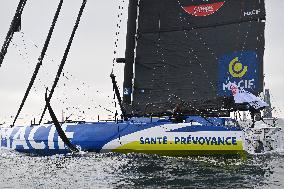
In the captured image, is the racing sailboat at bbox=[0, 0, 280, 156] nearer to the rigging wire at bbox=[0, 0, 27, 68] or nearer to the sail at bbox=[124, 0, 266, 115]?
the sail at bbox=[124, 0, 266, 115]

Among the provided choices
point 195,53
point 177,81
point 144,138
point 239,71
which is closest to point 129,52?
point 177,81

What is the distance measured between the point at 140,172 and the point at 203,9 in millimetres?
9688

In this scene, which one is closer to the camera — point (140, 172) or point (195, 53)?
point (140, 172)

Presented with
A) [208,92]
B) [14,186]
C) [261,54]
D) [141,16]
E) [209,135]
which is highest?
[141,16]

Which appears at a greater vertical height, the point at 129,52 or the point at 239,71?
the point at 129,52

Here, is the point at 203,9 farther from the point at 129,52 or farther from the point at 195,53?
the point at 129,52

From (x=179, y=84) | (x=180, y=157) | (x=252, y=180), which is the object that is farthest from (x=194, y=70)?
(x=252, y=180)

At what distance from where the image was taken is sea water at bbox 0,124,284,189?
10859 millimetres

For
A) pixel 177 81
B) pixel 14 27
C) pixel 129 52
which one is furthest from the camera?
pixel 129 52

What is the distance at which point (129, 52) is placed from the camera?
64.4 feet

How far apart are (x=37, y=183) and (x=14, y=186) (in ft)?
1.99

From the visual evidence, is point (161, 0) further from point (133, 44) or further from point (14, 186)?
point (14, 186)

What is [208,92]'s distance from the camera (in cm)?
1831

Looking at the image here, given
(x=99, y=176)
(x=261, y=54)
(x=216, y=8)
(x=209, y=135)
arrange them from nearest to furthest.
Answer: (x=99, y=176), (x=209, y=135), (x=261, y=54), (x=216, y=8)
